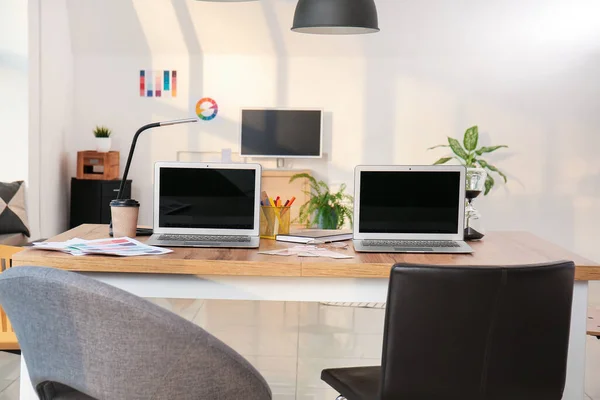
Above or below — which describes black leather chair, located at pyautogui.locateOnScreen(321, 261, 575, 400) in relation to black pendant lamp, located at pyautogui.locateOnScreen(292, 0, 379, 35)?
below

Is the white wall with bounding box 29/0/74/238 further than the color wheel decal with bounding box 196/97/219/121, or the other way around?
the color wheel decal with bounding box 196/97/219/121

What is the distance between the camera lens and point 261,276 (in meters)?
2.87

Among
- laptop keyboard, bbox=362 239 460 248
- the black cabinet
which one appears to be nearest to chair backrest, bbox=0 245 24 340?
laptop keyboard, bbox=362 239 460 248

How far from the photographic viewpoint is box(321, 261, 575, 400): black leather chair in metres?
2.18

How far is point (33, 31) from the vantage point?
720 cm

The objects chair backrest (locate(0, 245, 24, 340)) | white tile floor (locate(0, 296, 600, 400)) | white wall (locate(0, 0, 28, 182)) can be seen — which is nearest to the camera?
chair backrest (locate(0, 245, 24, 340))

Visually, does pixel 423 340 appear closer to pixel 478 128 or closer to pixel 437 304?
pixel 437 304

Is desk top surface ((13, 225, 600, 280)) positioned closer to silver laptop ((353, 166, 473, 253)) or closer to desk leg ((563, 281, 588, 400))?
desk leg ((563, 281, 588, 400))

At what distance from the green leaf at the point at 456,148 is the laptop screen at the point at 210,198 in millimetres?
4692

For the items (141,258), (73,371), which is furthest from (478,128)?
(73,371)

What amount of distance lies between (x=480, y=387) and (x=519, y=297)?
0.86 feet

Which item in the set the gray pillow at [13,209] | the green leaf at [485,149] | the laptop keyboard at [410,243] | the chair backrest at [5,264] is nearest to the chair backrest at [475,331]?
the laptop keyboard at [410,243]

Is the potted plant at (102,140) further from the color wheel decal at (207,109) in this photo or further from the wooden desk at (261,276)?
the wooden desk at (261,276)

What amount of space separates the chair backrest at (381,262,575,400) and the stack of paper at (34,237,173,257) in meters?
1.03
